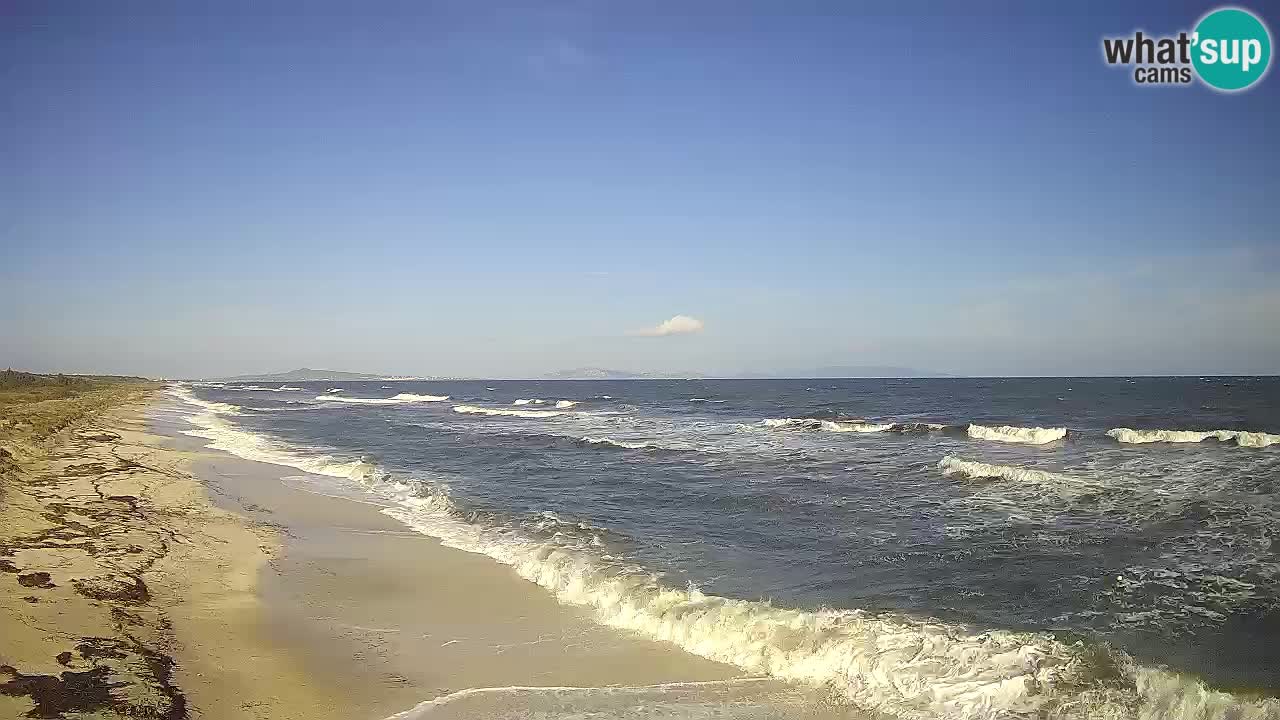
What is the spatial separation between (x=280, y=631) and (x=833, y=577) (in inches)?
298

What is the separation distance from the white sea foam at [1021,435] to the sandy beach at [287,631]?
81.1 feet

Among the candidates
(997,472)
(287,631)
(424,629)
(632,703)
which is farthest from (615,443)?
(632,703)

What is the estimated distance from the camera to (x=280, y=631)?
8438 mm

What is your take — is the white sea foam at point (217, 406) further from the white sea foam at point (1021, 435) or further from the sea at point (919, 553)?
the white sea foam at point (1021, 435)

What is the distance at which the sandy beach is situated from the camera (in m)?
6.48

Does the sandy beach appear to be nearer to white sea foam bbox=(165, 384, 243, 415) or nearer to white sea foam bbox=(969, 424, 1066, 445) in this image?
white sea foam bbox=(969, 424, 1066, 445)

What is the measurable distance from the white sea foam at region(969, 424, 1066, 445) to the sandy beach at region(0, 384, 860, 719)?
81.1 feet

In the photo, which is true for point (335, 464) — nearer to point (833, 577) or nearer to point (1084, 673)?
point (833, 577)

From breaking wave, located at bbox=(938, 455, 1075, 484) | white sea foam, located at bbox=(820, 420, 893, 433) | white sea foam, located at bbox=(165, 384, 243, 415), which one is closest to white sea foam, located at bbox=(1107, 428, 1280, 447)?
white sea foam, located at bbox=(820, 420, 893, 433)

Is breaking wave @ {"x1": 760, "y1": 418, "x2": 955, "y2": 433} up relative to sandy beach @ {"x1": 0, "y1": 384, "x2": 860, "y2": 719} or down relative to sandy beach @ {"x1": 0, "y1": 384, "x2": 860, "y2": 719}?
up

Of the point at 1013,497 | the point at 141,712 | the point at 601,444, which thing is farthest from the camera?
the point at 601,444

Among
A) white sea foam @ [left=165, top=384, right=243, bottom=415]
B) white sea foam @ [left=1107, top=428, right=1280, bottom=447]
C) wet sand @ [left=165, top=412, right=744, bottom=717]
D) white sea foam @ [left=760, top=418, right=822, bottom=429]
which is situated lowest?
white sea foam @ [left=165, top=384, right=243, bottom=415]

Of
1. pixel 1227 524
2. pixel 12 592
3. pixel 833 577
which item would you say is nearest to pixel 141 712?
pixel 12 592

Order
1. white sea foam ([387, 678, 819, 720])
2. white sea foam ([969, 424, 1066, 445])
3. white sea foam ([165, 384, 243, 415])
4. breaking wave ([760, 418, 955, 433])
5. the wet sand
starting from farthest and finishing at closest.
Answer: white sea foam ([165, 384, 243, 415]) → breaking wave ([760, 418, 955, 433]) → white sea foam ([969, 424, 1066, 445]) → the wet sand → white sea foam ([387, 678, 819, 720])
